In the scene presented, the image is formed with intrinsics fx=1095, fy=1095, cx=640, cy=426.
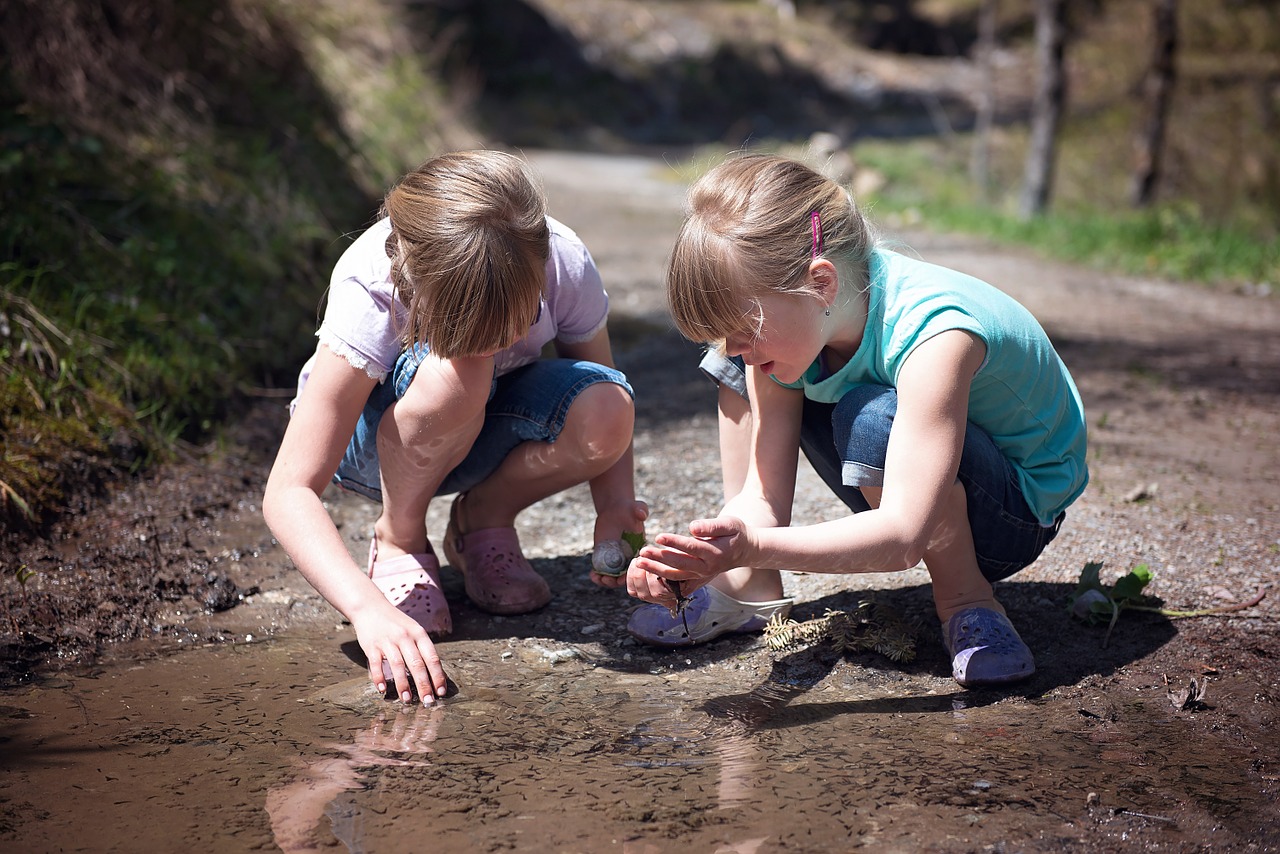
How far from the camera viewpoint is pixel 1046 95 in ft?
31.0

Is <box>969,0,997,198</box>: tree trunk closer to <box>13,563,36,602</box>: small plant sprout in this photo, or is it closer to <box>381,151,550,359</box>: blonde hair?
<box>381,151,550,359</box>: blonde hair

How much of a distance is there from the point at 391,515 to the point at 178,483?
3.50ft

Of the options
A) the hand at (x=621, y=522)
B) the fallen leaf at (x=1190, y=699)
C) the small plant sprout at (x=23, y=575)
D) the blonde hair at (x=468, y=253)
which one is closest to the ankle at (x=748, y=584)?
the hand at (x=621, y=522)

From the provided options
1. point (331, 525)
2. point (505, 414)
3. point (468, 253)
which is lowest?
point (331, 525)

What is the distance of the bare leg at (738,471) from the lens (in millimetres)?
2328

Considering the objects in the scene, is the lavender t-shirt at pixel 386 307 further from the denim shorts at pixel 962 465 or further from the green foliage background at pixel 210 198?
the green foliage background at pixel 210 198

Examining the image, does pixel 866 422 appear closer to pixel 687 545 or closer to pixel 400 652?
pixel 687 545

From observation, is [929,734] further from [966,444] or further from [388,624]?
[388,624]

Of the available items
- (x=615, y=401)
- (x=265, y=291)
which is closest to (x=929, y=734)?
(x=615, y=401)

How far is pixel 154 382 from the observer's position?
3.43 metres

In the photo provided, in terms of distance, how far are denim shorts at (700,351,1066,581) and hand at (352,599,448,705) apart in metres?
0.82

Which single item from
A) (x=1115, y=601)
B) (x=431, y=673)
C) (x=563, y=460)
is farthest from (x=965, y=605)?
(x=431, y=673)

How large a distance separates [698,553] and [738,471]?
61 centimetres

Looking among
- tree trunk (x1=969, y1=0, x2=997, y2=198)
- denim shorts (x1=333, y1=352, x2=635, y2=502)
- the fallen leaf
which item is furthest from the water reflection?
tree trunk (x1=969, y1=0, x2=997, y2=198)
